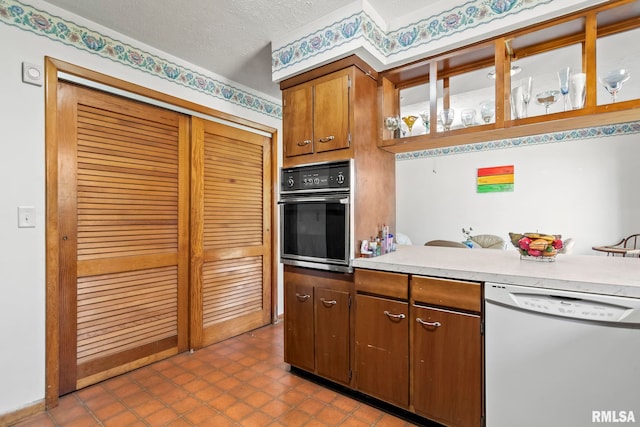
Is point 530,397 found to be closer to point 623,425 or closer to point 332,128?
point 623,425

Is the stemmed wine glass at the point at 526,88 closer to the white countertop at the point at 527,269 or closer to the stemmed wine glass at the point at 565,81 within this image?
the stemmed wine glass at the point at 565,81

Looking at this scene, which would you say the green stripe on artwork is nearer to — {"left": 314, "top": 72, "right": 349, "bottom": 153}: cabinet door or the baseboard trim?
{"left": 314, "top": 72, "right": 349, "bottom": 153}: cabinet door

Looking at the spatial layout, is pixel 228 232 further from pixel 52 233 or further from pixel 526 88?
pixel 526 88

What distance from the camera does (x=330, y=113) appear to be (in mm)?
2016

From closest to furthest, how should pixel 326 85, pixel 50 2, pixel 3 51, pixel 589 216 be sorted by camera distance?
pixel 3 51 < pixel 50 2 < pixel 326 85 < pixel 589 216

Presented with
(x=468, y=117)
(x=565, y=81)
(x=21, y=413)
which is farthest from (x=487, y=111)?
(x=21, y=413)

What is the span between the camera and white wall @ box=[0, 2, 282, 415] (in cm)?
165

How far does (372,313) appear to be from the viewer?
1.79 m

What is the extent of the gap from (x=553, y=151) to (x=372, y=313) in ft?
13.0

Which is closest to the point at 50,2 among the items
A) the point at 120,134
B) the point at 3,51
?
the point at 3,51

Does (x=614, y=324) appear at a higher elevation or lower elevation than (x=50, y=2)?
lower

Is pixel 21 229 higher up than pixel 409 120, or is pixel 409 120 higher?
pixel 409 120

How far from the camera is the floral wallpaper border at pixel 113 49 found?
171 centimetres

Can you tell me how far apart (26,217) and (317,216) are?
65.8 inches
